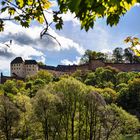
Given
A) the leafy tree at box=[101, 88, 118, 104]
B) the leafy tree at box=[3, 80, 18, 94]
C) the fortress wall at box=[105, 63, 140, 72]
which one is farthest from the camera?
the fortress wall at box=[105, 63, 140, 72]

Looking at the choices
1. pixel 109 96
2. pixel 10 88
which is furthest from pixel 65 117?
pixel 10 88

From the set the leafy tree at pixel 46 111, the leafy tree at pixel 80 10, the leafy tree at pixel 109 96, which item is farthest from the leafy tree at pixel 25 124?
the leafy tree at pixel 109 96

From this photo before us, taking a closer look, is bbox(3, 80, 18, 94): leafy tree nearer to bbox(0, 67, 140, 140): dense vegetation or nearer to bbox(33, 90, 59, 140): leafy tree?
bbox(0, 67, 140, 140): dense vegetation

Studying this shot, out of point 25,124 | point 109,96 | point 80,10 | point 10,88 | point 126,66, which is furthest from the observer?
point 126,66

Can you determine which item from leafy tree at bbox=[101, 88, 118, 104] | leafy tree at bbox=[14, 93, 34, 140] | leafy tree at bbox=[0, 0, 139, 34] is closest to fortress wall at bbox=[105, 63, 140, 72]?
leafy tree at bbox=[101, 88, 118, 104]

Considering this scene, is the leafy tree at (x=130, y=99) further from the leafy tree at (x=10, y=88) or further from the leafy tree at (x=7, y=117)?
the leafy tree at (x=7, y=117)

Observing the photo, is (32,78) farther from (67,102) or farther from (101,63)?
(67,102)

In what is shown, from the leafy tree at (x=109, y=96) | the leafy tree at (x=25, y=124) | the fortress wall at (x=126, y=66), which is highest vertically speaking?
the fortress wall at (x=126, y=66)

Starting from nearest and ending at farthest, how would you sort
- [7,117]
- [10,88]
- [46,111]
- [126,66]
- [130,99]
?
[46,111]
[7,117]
[130,99]
[10,88]
[126,66]

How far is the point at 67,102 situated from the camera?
55656 mm

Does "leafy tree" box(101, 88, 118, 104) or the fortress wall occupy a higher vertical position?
the fortress wall

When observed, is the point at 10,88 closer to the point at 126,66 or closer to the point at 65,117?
the point at 126,66

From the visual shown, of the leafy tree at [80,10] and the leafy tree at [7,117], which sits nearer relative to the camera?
the leafy tree at [80,10]

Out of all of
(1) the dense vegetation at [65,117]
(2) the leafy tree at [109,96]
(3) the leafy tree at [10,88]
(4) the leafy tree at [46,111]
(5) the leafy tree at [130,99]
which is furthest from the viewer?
(3) the leafy tree at [10,88]
